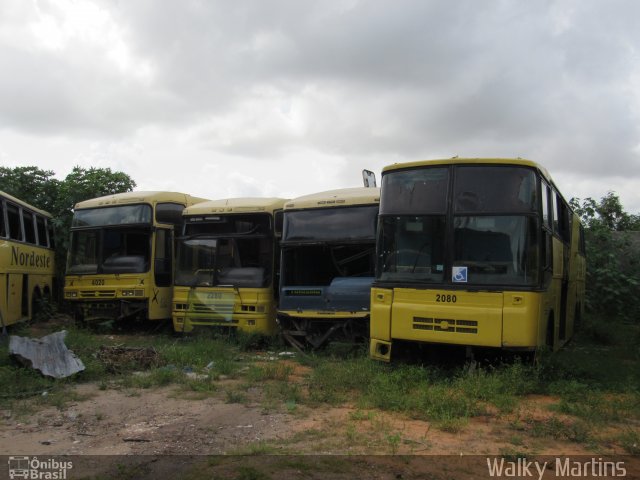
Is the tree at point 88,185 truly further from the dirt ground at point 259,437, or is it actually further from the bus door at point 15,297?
the dirt ground at point 259,437

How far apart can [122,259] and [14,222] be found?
2306mm

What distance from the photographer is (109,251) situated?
525 inches

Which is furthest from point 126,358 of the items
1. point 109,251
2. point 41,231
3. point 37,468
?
point 41,231

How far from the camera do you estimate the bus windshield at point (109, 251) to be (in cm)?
1304

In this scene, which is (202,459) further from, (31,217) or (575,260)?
(31,217)

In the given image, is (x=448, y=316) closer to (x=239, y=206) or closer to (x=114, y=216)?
(x=239, y=206)

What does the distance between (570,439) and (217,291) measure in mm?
7853

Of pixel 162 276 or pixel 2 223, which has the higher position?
pixel 2 223

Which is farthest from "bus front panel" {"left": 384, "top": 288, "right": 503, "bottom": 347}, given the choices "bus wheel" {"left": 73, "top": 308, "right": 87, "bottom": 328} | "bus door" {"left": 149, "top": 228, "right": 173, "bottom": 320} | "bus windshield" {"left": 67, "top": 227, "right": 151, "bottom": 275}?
"bus wheel" {"left": 73, "top": 308, "right": 87, "bottom": 328}

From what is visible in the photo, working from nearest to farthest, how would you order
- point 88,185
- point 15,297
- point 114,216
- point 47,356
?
point 47,356
point 15,297
point 114,216
point 88,185

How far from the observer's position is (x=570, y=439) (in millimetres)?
5520

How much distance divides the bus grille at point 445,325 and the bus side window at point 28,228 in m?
9.64

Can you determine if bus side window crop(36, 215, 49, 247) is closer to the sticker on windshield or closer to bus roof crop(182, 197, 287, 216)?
bus roof crop(182, 197, 287, 216)

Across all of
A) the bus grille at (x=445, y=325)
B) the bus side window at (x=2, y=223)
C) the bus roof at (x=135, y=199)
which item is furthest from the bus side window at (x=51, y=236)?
the bus grille at (x=445, y=325)
